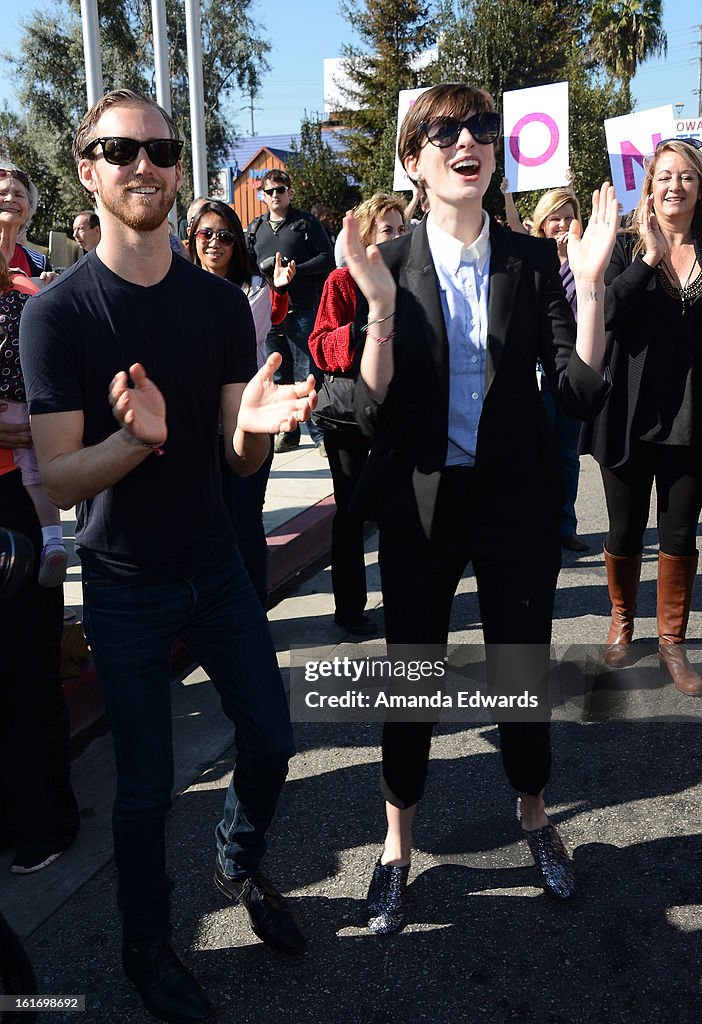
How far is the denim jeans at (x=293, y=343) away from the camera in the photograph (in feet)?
31.0

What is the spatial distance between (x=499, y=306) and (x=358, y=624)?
277 centimetres

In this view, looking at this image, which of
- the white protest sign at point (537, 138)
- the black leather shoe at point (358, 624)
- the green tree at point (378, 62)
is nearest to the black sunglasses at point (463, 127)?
the black leather shoe at point (358, 624)

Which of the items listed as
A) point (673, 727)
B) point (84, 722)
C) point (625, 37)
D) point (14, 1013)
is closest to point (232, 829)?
point (14, 1013)

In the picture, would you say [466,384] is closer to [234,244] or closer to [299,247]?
[234,244]

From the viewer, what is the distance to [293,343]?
9.73 meters

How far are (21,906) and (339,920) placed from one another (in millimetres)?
959

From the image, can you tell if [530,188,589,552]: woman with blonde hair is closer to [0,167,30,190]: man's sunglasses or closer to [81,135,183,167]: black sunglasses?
[0,167,30,190]: man's sunglasses

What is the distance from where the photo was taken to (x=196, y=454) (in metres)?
2.47

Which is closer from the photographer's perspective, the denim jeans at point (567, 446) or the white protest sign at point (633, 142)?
the denim jeans at point (567, 446)

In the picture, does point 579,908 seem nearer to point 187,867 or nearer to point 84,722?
point 187,867

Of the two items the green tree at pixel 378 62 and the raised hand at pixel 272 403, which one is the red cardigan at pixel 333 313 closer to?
the raised hand at pixel 272 403

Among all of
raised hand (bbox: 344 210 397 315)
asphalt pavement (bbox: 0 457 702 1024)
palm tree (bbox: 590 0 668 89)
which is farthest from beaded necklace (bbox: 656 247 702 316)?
palm tree (bbox: 590 0 668 89)

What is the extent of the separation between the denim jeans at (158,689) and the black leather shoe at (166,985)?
0.13 feet

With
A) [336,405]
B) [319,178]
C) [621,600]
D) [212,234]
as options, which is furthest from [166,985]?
[319,178]
